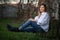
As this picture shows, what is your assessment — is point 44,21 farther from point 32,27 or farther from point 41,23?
point 32,27

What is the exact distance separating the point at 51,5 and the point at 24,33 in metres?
1.25

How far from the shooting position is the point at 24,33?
7.91 meters

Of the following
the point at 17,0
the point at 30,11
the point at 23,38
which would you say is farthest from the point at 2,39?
the point at 17,0

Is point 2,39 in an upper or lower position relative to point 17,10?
upper

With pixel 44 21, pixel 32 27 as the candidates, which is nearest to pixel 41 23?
pixel 44 21

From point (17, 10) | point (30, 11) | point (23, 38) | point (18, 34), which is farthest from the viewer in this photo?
point (17, 10)

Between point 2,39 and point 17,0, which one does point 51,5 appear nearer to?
point 2,39

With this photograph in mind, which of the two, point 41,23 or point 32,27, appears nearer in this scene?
point 41,23

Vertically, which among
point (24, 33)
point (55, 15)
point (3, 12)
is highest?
point (55, 15)

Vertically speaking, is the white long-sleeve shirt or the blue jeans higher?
the white long-sleeve shirt

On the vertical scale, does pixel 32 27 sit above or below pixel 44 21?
below

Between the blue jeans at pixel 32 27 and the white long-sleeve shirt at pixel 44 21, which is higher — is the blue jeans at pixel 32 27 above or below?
below

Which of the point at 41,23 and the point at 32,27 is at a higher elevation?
the point at 41,23

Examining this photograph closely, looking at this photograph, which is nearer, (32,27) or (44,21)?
(44,21)
